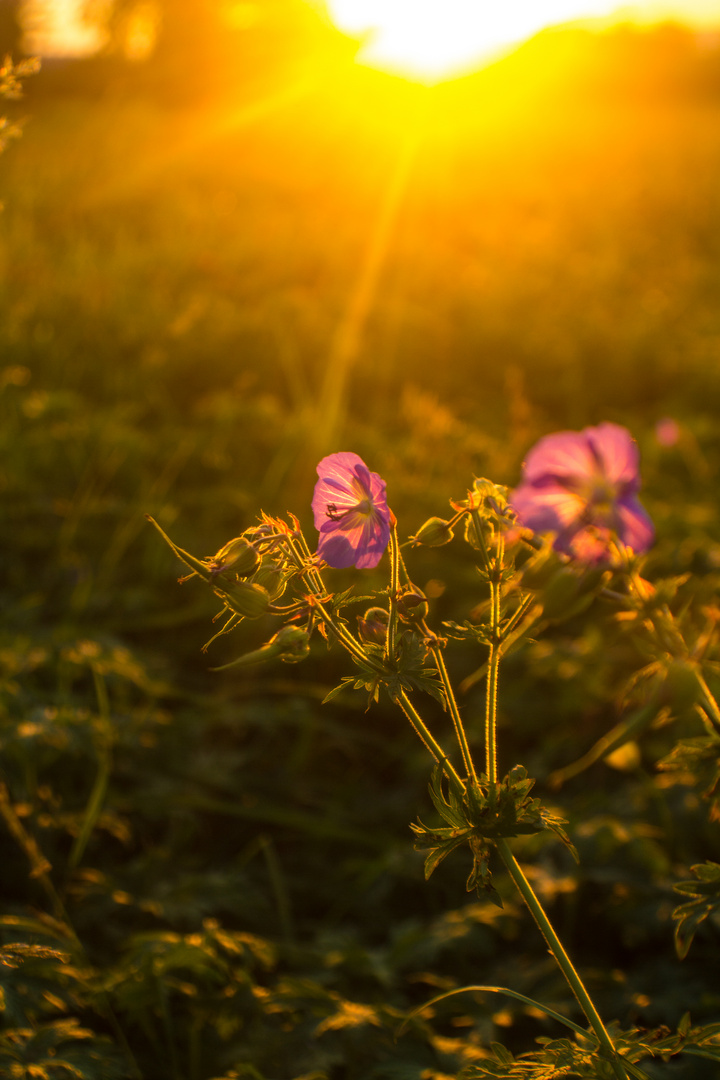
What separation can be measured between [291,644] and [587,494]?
1.24 feet

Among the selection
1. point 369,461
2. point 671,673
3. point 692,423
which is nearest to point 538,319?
point 692,423

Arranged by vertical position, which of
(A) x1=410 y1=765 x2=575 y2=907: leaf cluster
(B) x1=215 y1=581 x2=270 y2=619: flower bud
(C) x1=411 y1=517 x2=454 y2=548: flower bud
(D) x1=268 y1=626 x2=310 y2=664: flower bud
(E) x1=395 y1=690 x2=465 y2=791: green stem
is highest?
(C) x1=411 y1=517 x2=454 y2=548: flower bud

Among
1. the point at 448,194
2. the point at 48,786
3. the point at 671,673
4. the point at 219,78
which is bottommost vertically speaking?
the point at 48,786

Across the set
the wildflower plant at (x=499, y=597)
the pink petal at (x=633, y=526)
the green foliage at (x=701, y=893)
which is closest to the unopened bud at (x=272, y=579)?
the wildflower plant at (x=499, y=597)

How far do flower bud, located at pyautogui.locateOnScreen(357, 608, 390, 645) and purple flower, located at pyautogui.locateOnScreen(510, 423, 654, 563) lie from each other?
19 cm

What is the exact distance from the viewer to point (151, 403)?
3.84 meters

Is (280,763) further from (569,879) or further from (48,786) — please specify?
(569,879)

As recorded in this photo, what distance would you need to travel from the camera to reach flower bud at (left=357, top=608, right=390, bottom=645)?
917mm

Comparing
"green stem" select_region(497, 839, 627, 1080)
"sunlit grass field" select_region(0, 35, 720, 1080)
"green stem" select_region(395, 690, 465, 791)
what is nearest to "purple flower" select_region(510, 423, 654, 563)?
"green stem" select_region(395, 690, 465, 791)

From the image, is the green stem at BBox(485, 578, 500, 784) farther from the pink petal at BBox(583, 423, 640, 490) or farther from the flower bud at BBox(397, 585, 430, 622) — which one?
the pink petal at BBox(583, 423, 640, 490)

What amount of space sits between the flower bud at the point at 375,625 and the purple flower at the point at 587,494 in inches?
7.6

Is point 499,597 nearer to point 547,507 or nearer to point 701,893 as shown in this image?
point 547,507

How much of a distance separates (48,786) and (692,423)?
3433 millimetres

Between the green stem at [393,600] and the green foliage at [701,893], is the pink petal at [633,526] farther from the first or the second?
the green foliage at [701,893]
